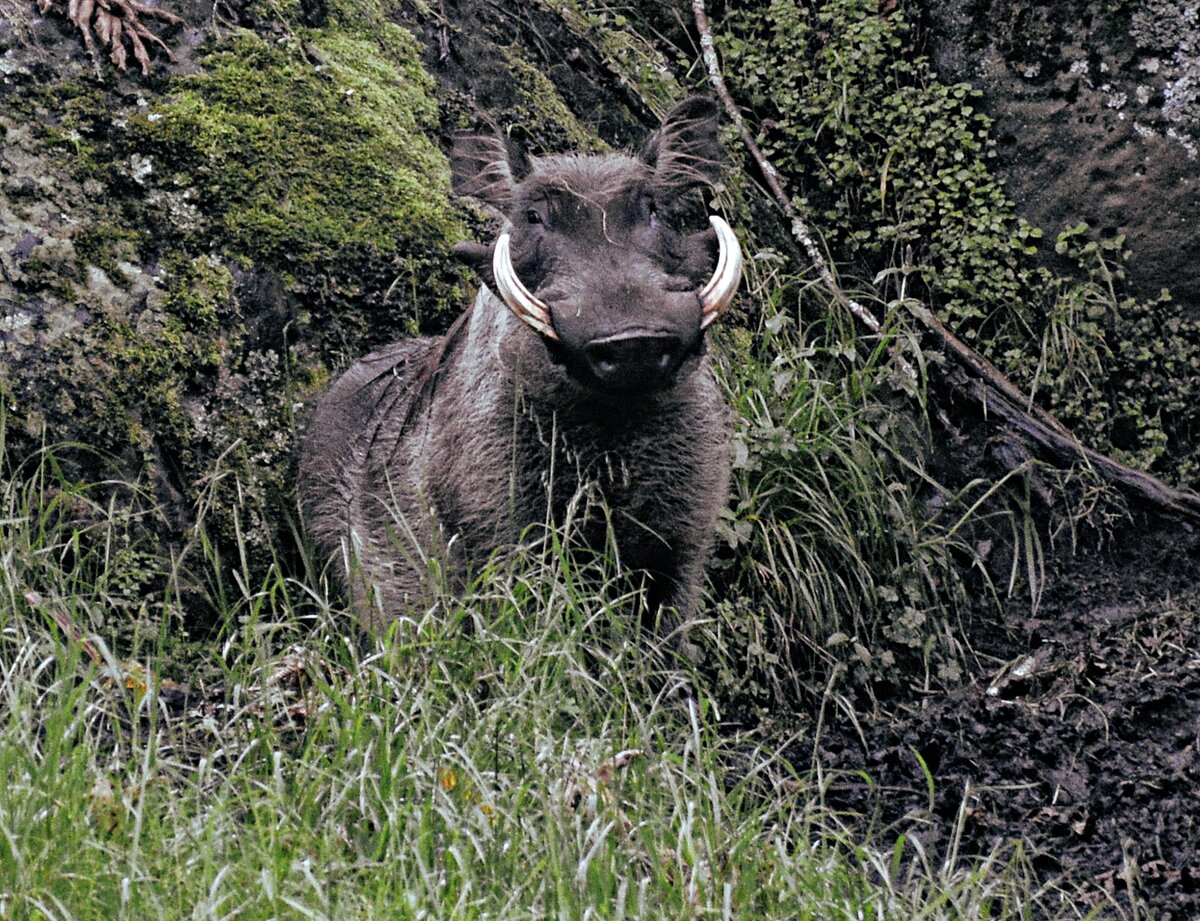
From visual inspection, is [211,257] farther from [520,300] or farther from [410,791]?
[410,791]

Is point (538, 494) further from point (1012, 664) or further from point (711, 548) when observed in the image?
point (1012, 664)

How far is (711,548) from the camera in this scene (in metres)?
5.07

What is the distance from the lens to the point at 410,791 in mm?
3525

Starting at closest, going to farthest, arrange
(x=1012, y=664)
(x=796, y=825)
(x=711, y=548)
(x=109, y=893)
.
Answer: (x=109, y=893) < (x=796, y=825) < (x=711, y=548) < (x=1012, y=664)

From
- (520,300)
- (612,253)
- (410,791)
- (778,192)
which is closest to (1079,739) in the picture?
(612,253)

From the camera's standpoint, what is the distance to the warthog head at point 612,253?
4148 millimetres

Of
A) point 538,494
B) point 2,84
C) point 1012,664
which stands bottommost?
point 1012,664

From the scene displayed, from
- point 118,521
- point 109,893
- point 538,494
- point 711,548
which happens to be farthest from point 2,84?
point 109,893

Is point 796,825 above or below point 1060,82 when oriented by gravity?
below

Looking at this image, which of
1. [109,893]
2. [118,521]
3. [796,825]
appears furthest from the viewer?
[118,521]

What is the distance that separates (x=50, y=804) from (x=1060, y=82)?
5.05 m

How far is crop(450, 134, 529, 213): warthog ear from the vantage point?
4895 mm

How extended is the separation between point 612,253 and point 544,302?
295mm

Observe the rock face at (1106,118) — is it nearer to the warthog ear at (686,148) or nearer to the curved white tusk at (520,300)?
the warthog ear at (686,148)
